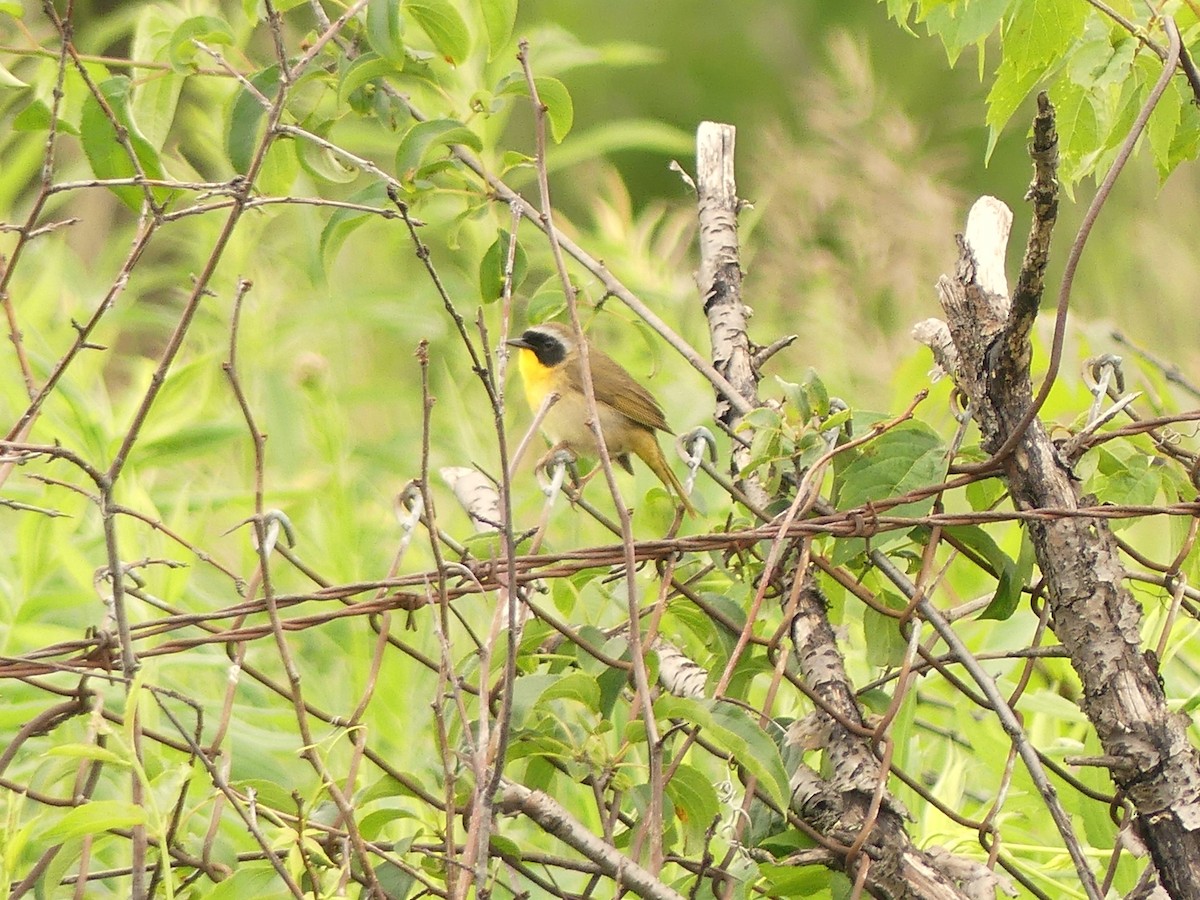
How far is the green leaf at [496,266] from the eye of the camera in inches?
79.4

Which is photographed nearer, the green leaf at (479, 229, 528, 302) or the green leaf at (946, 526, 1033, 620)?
the green leaf at (946, 526, 1033, 620)

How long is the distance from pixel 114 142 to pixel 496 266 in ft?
1.72

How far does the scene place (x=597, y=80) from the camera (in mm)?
11977

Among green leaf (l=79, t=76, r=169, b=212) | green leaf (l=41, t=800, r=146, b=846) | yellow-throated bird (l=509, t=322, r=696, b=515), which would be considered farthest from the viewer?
yellow-throated bird (l=509, t=322, r=696, b=515)

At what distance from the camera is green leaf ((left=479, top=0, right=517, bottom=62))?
1.89 m

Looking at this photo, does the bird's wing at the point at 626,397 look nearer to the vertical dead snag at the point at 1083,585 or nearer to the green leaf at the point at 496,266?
the green leaf at the point at 496,266

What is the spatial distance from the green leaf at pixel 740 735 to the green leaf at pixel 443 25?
93 centimetres

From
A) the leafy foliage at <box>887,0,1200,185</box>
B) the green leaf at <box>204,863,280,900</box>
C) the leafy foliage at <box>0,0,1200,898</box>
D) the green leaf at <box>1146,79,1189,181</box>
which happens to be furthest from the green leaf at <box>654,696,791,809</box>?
the green leaf at <box>1146,79,1189,181</box>

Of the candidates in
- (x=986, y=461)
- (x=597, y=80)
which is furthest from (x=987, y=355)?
(x=597, y=80)

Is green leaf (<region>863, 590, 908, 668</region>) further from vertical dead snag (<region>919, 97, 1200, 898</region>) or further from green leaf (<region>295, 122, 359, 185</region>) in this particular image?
green leaf (<region>295, 122, 359, 185</region>)

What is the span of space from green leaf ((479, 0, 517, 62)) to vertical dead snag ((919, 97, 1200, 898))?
67cm

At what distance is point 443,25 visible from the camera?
6.26 ft

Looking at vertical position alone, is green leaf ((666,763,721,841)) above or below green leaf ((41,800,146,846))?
above

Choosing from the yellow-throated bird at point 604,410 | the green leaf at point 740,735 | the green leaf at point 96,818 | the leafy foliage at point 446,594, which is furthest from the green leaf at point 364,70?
the yellow-throated bird at point 604,410
